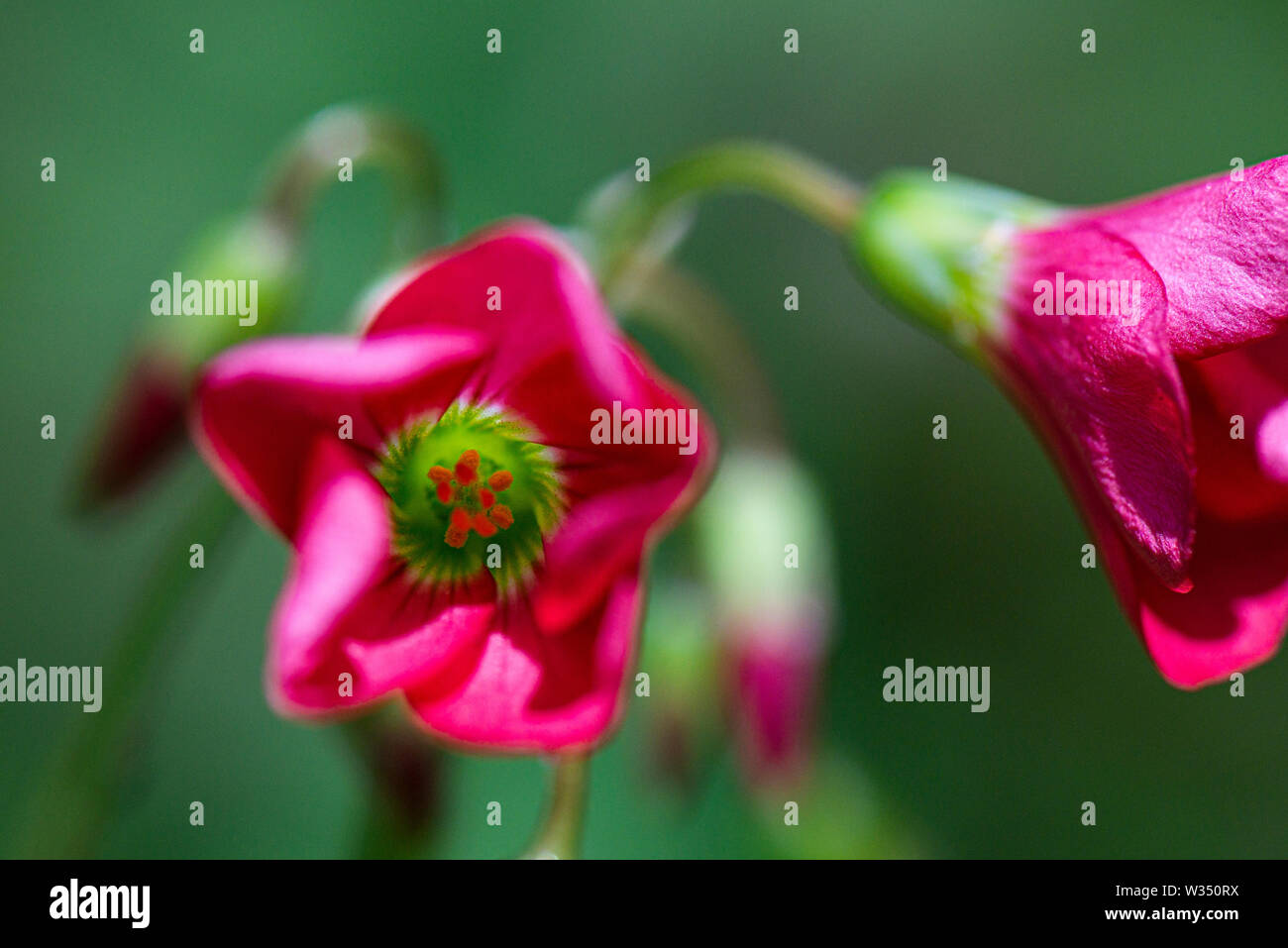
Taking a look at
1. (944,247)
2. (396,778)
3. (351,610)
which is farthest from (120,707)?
(944,247)

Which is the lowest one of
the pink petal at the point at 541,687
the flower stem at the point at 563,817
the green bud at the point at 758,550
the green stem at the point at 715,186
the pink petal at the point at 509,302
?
the flower stem at the point at 563,817

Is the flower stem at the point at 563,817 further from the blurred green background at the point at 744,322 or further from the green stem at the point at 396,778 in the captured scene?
the blurred green background at the point at 744,322

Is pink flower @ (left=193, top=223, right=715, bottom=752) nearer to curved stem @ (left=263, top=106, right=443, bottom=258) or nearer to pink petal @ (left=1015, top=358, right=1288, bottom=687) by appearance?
pink petal @ (left=1015, top=358, right=1288, bottom=687)

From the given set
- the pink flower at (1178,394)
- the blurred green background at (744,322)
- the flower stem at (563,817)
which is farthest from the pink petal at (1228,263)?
the blurred green background at (744,322)

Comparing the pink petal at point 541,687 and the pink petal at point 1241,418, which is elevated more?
the pink petal at point 1241,418

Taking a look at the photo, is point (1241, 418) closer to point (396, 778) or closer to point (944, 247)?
point (944, 247)

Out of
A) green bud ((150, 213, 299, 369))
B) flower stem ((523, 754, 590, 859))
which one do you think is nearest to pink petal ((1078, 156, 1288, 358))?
flower stem ((523, 754, 590, 859))

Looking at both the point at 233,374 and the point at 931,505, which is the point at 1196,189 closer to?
the point at 233,374
